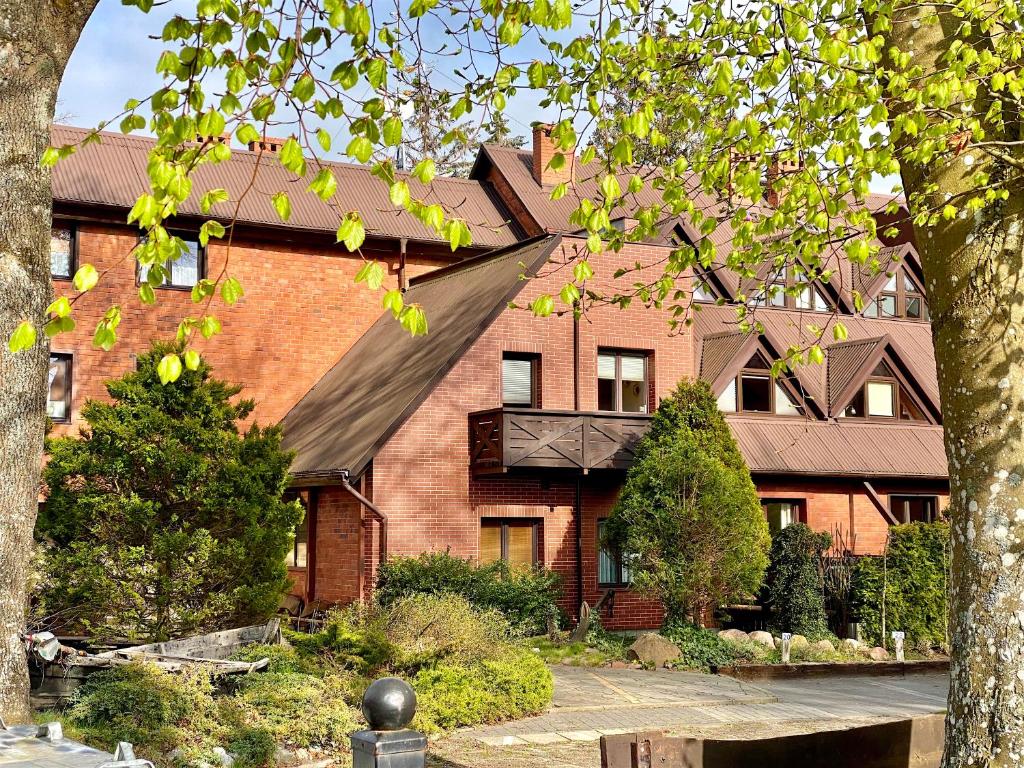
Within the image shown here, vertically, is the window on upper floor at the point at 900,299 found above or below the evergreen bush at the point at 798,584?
above

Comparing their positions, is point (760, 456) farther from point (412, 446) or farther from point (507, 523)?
point (412, 446)

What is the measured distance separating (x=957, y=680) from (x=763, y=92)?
5.18 metres

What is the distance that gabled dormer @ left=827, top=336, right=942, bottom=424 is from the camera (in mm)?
26125

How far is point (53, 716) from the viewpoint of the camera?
1088 centimetres

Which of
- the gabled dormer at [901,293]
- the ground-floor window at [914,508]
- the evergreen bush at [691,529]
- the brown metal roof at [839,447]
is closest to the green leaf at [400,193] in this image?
the evergreen bush at [691,529]

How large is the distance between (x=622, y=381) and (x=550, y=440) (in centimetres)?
283

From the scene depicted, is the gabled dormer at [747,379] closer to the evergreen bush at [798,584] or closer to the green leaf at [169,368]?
the evergreen bush at [798,584]

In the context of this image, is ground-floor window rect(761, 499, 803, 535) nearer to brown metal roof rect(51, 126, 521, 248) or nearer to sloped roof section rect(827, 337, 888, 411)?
sloped roof section rect(827, 337, 888, 411)

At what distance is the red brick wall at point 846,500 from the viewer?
24.9 m

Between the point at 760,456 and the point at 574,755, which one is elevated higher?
the point at 760,456

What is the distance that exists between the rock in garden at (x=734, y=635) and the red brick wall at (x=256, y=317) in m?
11.3

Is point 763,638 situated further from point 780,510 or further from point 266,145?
point 266,145

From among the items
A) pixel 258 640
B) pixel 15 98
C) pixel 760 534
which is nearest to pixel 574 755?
pixel 258 640

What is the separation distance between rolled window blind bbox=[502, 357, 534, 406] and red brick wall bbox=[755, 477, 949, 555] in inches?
211
